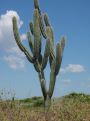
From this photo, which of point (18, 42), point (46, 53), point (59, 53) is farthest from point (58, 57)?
point (18, 42)

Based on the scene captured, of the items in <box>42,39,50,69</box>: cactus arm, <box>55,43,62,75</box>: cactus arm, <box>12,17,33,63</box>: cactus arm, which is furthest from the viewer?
<box>12,17,33,63</box>: cactus arm

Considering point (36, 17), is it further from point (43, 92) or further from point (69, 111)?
point (69, 111)

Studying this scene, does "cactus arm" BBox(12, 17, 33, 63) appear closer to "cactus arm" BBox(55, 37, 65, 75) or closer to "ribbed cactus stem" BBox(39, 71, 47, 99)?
"ribbed cactus stem" BBox(39, 71, 47, 99)

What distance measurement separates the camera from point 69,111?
26.9 feet

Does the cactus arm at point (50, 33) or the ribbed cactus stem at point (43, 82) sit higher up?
the cactus arm at point (50, 33)

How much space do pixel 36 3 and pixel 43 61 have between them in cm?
265

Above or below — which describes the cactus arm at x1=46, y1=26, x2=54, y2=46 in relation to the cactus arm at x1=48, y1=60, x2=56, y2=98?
above

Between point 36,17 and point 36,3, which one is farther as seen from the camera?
point 36,3

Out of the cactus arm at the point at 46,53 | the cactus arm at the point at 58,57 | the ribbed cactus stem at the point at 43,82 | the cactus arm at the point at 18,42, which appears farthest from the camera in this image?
the cactus arm at the point at 18,42

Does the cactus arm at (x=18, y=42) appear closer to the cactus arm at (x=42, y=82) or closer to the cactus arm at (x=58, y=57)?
the cactus arm at (x=42, y=82)

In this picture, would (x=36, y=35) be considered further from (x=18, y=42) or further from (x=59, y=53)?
(x=59, y=53)

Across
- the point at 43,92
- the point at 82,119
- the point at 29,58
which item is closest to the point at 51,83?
the point at 43,92

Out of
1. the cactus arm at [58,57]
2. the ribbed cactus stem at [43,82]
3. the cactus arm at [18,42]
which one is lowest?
the ribbed cactus stem at [43,82]

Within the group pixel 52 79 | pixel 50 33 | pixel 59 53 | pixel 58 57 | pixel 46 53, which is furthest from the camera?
pixel 50 33
